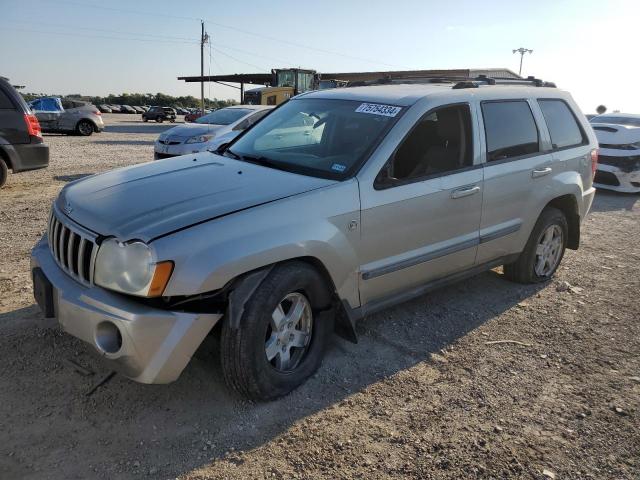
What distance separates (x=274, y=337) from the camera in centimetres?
307

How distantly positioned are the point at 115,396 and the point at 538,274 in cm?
392

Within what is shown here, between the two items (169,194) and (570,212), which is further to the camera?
(570,212)

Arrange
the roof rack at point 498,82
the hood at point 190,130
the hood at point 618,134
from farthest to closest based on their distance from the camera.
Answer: the hood at point 190,130 < the hood at point 618,134 < the roof rack at point 498,82

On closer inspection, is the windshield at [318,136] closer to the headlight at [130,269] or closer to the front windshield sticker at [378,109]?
the front windshield sticker at [378,109]

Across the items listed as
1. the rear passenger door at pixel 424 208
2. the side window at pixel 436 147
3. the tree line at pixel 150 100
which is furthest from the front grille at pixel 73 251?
the tree line at pixel 150 100

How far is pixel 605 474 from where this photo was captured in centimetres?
266

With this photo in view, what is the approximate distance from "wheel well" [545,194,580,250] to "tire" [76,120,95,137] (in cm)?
2086

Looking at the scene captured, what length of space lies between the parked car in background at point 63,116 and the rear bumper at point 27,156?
47.9ft

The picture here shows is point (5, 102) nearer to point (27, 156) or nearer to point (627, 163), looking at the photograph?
point (27, 156)

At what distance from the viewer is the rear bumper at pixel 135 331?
2.56 m

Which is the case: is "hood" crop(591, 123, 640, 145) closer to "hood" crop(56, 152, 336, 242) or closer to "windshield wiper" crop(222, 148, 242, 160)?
"windshield wiper" crop(222, 148, 242, 160)

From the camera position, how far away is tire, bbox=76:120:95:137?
2173cm

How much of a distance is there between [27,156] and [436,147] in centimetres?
692

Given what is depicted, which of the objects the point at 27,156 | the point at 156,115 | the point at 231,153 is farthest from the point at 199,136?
the point at 156,115
